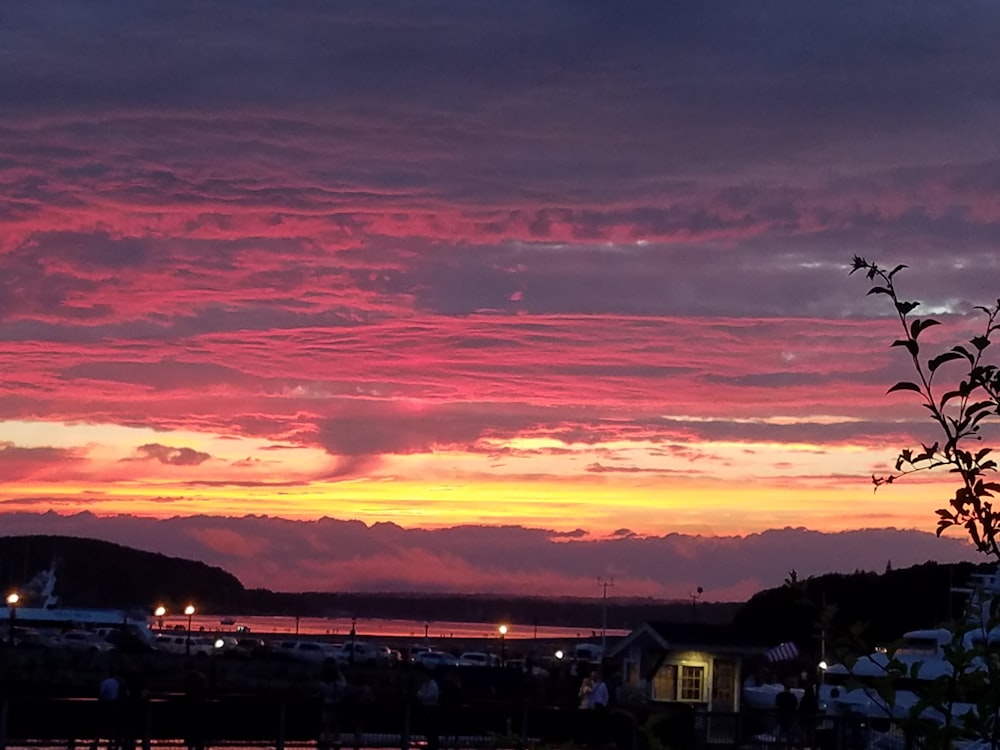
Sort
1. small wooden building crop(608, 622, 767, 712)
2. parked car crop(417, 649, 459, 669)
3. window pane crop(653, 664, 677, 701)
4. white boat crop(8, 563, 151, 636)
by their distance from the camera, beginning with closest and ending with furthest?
small wooden building crop(608, 622, 767, 712), window pane crop(653, 664, 677, 701), parked car crop(417, 649, 459, 669), white boat crop(8, 563, 151, 636)

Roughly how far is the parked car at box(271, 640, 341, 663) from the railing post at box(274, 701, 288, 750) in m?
57.7

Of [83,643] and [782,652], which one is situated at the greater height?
[782,652]

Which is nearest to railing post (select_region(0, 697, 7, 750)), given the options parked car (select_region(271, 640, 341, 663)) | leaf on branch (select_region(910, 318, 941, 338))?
leaf on branch (select_region(910, 318, 941, 338))

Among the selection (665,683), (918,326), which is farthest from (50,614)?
(918,326)

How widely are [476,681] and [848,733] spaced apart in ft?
86.0

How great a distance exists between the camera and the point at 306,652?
8519 centimetres

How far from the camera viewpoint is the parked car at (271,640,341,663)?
80963mm

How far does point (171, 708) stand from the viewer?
21297 mm

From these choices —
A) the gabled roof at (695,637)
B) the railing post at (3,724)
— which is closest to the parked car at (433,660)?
the gabled roof at (695,637)

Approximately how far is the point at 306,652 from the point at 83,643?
40.7ft

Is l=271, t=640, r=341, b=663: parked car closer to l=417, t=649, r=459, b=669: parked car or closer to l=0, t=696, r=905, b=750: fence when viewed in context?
l=417, t=649, r=459, b=669: parked car

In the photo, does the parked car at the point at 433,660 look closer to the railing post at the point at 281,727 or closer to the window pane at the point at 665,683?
the window pane at the point at 665,683

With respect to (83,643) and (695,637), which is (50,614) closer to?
(83,643)

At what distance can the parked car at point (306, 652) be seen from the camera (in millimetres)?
80963
